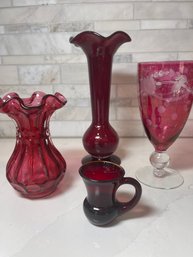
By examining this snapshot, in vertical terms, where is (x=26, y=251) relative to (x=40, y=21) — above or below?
below

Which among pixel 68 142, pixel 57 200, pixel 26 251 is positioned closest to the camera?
pixel 26 251

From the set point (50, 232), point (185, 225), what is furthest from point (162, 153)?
point (50, 232)

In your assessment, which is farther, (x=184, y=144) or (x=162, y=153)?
(x=184, y=144)

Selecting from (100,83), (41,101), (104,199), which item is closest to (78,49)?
(100,83)

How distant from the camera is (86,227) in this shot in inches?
15.8

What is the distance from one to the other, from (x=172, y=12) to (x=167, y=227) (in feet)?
1.70

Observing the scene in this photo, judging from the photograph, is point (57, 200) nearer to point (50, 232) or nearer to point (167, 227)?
point (50, 232)

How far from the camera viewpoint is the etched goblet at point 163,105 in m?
0.48

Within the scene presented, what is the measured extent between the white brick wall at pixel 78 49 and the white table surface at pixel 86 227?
0.94 feet

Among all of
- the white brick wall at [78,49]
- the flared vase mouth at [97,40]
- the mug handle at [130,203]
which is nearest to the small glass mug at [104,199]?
the mug handle at [130,203]

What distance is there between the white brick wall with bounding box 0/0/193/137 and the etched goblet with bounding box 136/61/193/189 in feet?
0.67

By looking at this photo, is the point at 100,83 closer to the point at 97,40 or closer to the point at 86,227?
the point at 97,40

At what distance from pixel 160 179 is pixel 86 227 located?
0.69 ft

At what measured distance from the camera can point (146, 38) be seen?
67 cm
